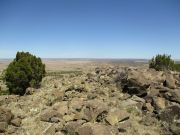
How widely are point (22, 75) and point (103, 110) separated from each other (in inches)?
1039

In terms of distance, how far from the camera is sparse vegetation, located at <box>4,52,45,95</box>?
4107 cm

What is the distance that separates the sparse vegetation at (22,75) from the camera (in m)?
41.1

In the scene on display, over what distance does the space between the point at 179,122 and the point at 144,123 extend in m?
2.28

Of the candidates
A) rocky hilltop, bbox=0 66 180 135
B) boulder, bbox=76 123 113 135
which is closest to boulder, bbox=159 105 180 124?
rocky hilltop, bbox=0 66 180 135

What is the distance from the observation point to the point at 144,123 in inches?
674

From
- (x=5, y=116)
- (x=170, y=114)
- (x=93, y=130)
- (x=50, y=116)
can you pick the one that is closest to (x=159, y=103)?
(x=170, y=114)

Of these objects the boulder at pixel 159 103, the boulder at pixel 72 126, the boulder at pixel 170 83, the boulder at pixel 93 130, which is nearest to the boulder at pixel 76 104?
the boulder at pixel 72 126

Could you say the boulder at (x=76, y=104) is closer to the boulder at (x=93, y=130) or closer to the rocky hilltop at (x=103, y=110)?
the rocky hilltop at (x=103, y=110)

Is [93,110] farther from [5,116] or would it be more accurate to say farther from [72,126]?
[5,116]

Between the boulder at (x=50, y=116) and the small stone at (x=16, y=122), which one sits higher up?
the boulder at (x=50, y=116)

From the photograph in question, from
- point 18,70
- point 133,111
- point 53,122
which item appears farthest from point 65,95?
point 18,70

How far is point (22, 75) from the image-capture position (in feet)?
135

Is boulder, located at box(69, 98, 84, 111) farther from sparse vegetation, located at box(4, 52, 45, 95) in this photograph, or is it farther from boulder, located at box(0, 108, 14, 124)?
sparse vegetation, located at box(4, 52, 45, 95)

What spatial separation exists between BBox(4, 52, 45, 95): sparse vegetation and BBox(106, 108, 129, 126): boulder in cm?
2496
